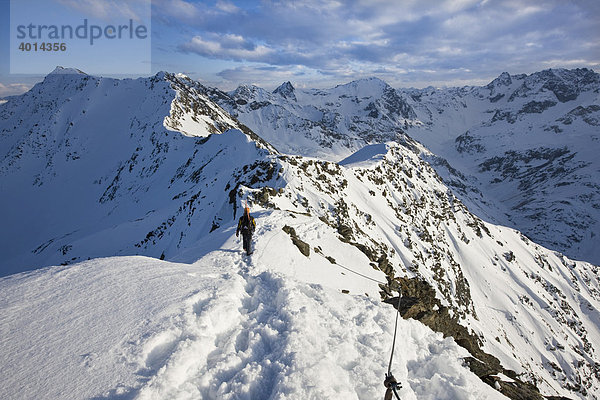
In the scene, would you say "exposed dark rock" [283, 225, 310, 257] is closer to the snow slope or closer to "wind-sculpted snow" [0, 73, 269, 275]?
the snow slope

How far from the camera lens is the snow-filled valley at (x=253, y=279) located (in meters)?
5.92

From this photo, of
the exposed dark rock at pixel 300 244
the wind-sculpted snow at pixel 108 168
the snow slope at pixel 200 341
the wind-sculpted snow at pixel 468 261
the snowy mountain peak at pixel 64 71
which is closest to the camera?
the snow slope at pixel 200 341

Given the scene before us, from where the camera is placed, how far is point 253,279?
9.85 metres

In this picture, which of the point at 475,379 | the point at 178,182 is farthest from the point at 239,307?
the point at 178,182

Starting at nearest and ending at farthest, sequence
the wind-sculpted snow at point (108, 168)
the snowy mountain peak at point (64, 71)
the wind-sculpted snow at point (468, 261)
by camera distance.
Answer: the wind-sculpted snow at point (108, 168), the wind-sculpted snow at point (468, 261), the snowy mountain peak at point (64, 71)

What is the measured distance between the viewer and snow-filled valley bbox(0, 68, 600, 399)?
5.92m

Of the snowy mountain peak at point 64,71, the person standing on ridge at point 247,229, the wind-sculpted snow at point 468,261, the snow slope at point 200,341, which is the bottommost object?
the wind-sculpted snow at point 468,261

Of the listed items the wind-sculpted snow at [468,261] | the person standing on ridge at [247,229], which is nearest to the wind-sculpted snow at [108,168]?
the person standing on ridge at [247,229]

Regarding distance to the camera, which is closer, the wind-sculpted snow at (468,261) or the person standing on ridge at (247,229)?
the person standing on ridge at (247,229)

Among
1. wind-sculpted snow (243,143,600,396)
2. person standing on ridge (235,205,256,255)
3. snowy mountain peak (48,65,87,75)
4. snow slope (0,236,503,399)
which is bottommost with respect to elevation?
wind-sculpted snow (243,143,600,396)

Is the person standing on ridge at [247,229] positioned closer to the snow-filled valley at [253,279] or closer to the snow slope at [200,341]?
the snow-filled valley at [253,279]

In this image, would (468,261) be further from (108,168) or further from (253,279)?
(108,168)

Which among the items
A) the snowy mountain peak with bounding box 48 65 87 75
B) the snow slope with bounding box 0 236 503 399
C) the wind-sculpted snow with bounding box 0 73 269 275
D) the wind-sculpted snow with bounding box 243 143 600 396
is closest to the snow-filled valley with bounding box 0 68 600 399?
the snow slope with bounding box 0 236 503 399

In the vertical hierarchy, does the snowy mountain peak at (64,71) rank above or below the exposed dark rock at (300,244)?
above
